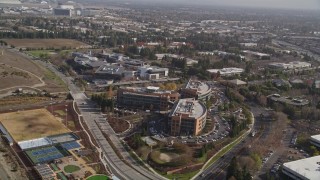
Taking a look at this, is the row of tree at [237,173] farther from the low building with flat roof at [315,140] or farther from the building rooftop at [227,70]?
the building rooftop at [227,70]

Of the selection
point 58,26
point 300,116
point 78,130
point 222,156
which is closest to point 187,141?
point 222,156

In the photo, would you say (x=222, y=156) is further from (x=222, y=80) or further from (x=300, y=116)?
(x=222, y=80)

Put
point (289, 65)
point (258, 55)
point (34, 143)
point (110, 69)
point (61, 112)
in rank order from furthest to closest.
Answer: point (258, 55) < point (289, 65) < point (110, 69) < point (61, 112) < point (34, 143)

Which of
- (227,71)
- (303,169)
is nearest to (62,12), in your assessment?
Result: (227,71)

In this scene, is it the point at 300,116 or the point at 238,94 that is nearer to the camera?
the point at 300,116

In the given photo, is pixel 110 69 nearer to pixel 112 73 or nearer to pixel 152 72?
pixel 112 73
